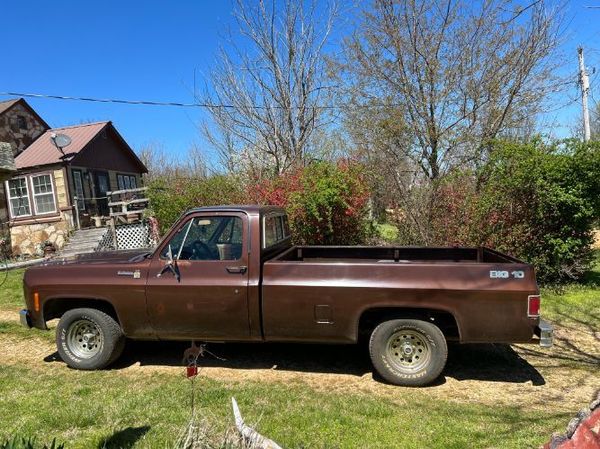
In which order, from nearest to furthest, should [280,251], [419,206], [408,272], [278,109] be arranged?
[408,272], [280,251], [419,206], [278,109]

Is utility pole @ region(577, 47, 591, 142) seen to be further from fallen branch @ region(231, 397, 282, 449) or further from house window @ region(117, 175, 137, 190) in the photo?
house window @ region(117, 175, 137, 190)

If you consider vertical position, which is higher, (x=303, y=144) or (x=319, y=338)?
(x=303, y=144)

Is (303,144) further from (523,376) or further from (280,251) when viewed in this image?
(523,376)

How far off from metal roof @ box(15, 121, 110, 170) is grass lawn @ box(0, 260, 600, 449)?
49.1 ft

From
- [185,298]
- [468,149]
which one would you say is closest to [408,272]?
[185,298]

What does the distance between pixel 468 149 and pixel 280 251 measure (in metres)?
7.36

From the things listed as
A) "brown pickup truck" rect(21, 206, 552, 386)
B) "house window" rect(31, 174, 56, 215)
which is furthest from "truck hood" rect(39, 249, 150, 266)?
"house window" rect(31, 174, 56, 215)

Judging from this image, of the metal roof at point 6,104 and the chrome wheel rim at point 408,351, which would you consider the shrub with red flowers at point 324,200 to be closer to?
the chrome wheel rim at point 408,351

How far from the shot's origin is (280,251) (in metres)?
5.84

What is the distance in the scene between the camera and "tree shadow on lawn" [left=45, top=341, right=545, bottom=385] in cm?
514

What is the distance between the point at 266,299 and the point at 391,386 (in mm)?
1514

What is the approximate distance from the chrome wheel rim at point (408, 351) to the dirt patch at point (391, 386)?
0.77ft

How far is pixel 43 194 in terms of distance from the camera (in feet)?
64.6

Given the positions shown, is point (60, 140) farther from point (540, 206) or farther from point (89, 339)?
point (540, 206)
